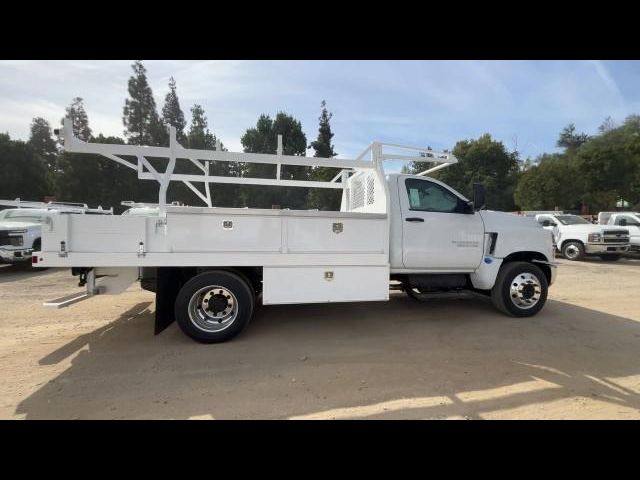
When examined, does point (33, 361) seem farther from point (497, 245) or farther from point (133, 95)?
point (133, 95)

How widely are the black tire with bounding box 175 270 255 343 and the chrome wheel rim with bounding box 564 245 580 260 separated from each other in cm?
1383

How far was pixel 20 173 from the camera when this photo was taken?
3155 cm

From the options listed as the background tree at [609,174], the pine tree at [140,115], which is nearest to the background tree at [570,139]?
the background tree at [609,174]

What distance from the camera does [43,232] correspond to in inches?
148

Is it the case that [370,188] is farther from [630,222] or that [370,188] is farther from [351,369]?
[630,222]

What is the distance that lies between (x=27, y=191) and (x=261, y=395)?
40.0 metres

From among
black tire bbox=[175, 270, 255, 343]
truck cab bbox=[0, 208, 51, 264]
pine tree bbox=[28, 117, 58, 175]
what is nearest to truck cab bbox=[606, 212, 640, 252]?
black tire bbox=[175, 270, 255, 343]

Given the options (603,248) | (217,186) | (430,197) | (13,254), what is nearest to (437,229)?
(430,197)

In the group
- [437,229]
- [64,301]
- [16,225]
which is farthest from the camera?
[16,225]

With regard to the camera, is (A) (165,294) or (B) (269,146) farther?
(B) (269,146)

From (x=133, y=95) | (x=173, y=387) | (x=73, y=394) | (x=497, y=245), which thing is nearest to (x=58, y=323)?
(x=73, y=394)

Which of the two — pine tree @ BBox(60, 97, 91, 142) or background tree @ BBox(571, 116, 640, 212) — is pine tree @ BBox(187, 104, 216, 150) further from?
background tree @ BBox(571, 116, 640, 212)

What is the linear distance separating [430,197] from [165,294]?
3886 millimetres

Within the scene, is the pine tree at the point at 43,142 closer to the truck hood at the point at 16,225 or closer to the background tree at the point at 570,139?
the truck hood at the point at 16,225
